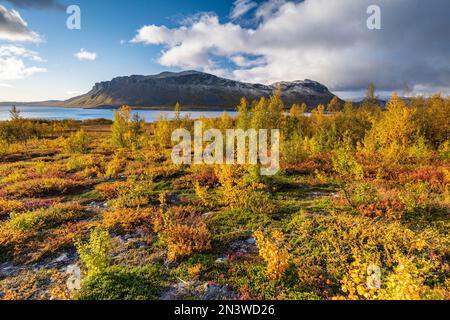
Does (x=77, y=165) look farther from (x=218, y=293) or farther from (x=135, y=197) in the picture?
(x=218, y=293)

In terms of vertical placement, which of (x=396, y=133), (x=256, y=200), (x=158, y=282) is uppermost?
(x=396, y=133)

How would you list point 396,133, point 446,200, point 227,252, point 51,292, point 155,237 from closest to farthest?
point 51,292
point 227,252
point 155,237
point 446,200
point 396,133

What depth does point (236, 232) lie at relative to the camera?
855 cm

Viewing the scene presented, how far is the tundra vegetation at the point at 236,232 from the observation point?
5.78 metres

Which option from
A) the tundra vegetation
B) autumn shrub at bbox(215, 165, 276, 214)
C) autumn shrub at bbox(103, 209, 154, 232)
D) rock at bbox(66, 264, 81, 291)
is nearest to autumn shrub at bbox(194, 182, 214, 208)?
the tundra vegetation

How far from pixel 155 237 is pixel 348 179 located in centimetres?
1070

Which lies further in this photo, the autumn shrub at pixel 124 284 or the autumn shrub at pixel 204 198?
the autumn shrub at pixel 204 198

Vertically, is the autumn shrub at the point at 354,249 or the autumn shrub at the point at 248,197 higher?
the autumn shrub at the point at 248,197

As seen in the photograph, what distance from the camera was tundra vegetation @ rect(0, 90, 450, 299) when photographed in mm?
5781

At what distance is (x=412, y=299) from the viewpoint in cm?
392

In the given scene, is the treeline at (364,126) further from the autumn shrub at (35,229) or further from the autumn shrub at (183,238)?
the autumn shrub at (35,229)

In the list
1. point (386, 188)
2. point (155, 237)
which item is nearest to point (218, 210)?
point (155, 237)

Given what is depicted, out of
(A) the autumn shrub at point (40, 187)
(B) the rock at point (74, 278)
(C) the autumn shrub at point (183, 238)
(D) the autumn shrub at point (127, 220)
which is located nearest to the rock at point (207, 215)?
(C) the autumn shrub at point (183, 238)
